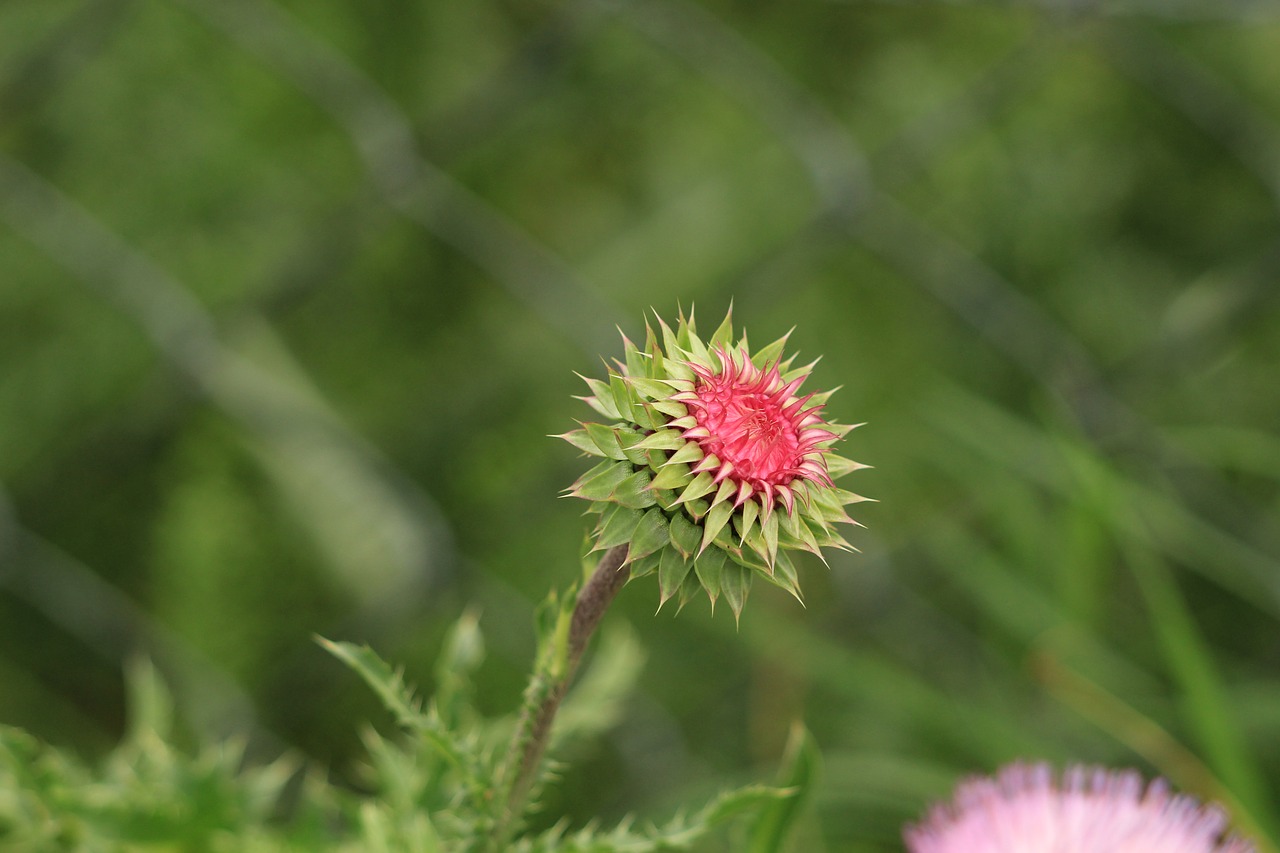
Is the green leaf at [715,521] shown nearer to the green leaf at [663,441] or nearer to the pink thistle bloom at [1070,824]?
the green leaf at [663,441]

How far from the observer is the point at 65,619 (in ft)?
5.02

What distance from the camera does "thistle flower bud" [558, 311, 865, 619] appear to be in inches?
18.1

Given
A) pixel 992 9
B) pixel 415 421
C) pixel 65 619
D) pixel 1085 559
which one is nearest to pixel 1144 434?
pixel 1085 559

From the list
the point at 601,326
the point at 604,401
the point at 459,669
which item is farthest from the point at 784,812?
the point at 601,326

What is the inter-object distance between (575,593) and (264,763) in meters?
1.18

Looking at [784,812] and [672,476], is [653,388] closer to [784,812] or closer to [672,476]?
[672,476]

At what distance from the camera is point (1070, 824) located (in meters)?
0.81

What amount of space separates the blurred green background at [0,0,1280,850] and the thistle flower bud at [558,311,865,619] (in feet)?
2.85

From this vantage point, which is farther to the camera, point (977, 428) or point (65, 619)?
point (65, 619)

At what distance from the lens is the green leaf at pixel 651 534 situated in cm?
46

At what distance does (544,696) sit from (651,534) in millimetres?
104

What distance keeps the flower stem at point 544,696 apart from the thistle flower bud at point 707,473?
0.05 feet

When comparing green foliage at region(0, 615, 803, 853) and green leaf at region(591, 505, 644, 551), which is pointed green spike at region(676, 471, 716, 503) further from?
green foliage at region(0, 615, 803, 853)

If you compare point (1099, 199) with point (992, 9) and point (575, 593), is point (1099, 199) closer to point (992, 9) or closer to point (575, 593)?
point (992, 9)
